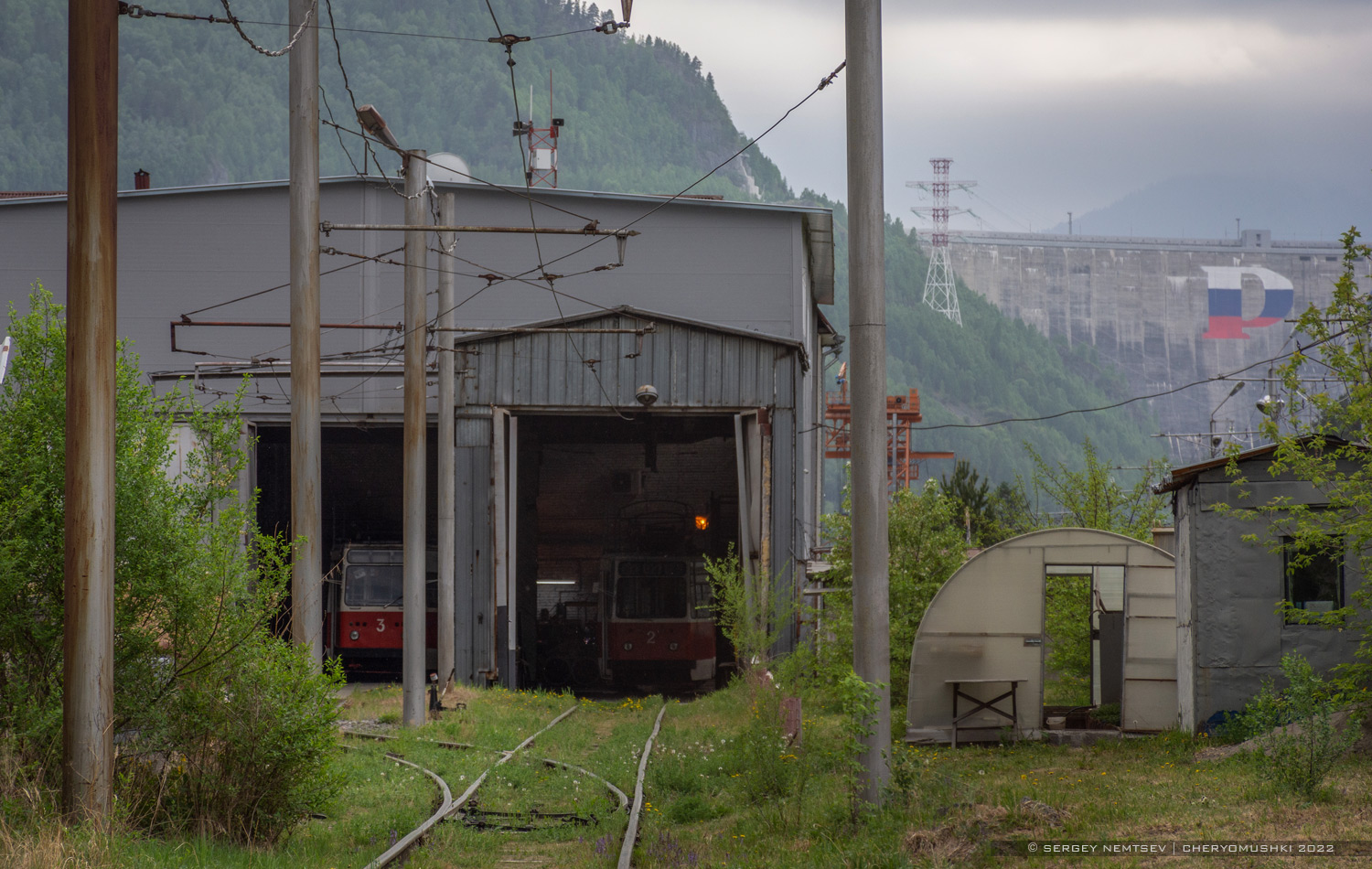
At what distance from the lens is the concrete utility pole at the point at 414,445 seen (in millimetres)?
17031

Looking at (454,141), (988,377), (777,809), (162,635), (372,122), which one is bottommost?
(777,809)

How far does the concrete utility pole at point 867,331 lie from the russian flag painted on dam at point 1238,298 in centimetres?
20021

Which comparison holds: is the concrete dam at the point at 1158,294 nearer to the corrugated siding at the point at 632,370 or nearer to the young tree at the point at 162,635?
the corrugated siding at the point at 632,370

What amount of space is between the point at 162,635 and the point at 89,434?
1.93m

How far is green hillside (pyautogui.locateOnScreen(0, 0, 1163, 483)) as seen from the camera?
12900cm

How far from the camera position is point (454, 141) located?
181 metres

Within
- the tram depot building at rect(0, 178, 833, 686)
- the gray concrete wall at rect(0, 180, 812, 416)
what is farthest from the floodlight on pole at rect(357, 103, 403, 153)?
the gray concrete wall at rect(0, 180, 812, 416)

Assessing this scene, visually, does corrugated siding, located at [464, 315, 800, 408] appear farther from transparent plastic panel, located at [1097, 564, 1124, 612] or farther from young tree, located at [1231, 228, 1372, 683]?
young tree, located at [1231, 228, 1372, 683]

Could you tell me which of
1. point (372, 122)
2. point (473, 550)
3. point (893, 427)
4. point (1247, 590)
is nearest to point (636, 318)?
point (473, 550)

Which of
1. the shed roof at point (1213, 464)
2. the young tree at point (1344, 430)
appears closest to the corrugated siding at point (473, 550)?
the shed roof at point (1213, 464)

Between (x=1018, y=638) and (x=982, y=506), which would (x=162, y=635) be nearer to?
(x=1018, y=638)

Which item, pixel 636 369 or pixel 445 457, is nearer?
A: pixel 445 457

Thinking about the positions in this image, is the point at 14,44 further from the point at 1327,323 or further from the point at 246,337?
the point at 1327,323

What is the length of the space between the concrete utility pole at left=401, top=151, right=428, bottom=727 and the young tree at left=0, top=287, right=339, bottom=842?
A: 7.49 m
